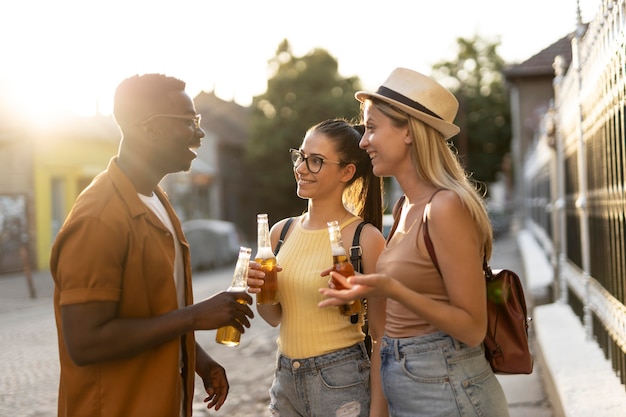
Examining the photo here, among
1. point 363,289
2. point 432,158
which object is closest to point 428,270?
point 363,289

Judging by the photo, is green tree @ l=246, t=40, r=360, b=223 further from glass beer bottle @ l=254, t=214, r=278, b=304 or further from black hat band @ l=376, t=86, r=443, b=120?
black hat band @ l=376, t=86, r=443, b=120

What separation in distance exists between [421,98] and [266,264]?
947mm

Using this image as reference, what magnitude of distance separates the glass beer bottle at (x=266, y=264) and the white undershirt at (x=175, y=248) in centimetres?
38

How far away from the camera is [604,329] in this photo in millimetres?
4844

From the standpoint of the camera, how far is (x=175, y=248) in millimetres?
2701

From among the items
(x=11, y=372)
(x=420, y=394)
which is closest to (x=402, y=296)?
(x=420, y=394)

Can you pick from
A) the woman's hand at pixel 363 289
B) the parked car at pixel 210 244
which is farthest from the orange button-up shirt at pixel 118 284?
the parked car at pixel 210 244

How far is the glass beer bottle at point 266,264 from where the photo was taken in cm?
300

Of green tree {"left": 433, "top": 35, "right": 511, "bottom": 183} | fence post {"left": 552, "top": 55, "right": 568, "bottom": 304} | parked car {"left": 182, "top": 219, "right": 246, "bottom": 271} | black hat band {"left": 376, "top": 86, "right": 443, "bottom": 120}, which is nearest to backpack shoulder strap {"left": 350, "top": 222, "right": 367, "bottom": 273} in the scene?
black hat band {"left": 376, "top": 86, "right": 443, "bottom": 120}

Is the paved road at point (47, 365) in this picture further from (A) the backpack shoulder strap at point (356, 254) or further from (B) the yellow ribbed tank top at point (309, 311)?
(A) the backpack shoulder strap at point (356, 254)

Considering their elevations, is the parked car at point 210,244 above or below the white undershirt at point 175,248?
below

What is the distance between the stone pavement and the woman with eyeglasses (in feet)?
6.95

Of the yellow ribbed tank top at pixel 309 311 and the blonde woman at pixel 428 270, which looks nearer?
the blonde woman at pixel 428 270

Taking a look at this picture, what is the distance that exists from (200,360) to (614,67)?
9.05 ft
